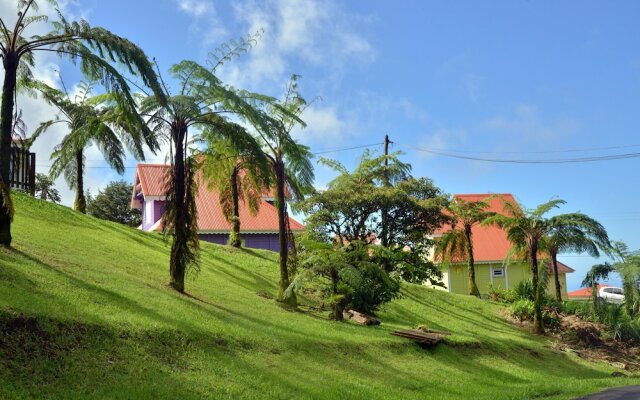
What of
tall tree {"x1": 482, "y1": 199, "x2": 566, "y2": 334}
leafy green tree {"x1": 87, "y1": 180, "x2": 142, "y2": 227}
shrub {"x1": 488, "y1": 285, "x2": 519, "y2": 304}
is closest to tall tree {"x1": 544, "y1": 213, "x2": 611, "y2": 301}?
tall tree {"x1": 482, "y1": 199, "x2": 566, "y2": 334}

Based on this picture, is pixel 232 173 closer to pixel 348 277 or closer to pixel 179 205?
pixel 179 205

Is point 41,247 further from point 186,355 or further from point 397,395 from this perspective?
point 397,395

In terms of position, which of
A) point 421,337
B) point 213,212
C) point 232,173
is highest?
point 232,173

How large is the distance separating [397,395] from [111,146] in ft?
73.1

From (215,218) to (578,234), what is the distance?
74.1 feet

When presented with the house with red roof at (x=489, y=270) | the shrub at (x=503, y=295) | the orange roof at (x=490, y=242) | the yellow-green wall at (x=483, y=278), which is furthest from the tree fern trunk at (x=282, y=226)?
the yellow-green wall at (x=483, y=278)

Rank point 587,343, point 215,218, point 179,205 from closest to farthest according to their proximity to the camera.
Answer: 1. point 179,205
2. point 587,343
3. point 215,218

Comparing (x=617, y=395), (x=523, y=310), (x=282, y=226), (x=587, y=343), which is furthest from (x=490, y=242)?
(x=617, y=395)

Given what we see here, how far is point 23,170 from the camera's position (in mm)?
24109

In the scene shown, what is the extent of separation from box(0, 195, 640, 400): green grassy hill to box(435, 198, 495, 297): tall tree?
347 inches

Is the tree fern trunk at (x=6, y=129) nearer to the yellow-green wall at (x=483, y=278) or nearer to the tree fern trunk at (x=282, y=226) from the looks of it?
the tree fern trunk at (x=282, y=226)

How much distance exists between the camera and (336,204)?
26.0m

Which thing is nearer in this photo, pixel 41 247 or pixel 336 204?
pixel 41 247

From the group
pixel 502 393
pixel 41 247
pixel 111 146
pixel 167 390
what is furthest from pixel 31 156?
pixel 502 393
